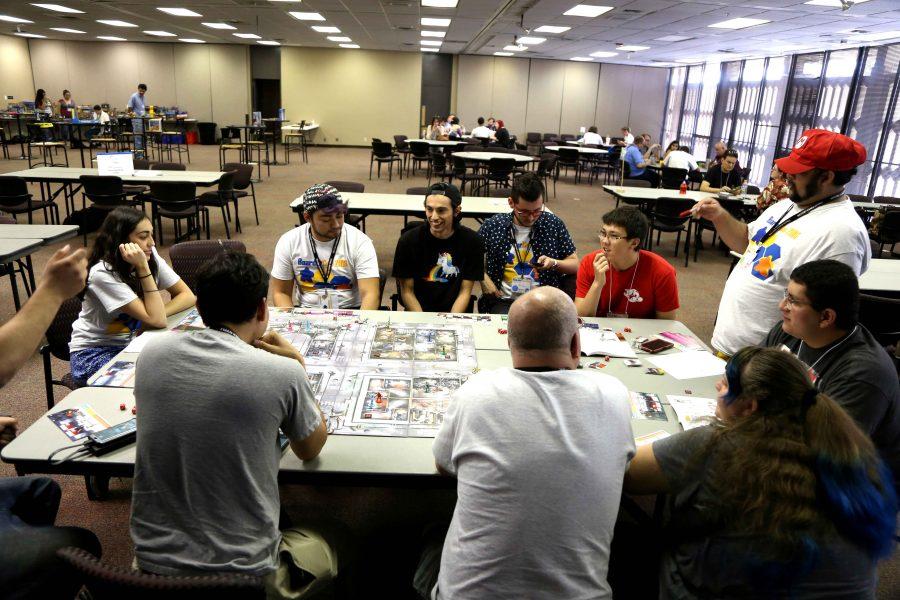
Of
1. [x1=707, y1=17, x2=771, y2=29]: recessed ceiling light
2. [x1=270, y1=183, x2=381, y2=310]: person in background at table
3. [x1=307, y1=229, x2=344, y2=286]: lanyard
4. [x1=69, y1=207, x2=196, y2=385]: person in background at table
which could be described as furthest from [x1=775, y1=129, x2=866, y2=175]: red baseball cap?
[x1=707, y1=17, x2=771, y2=29]: recessed ceiling light

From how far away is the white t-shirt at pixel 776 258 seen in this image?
2.42 m

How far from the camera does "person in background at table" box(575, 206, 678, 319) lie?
2.91 metres

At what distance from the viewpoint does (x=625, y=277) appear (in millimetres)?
3053

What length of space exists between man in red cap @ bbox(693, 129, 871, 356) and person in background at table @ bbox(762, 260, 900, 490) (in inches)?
22.9

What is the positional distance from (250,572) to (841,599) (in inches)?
53.2

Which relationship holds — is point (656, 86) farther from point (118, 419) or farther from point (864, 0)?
point (118, 419)

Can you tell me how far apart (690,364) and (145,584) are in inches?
82.9

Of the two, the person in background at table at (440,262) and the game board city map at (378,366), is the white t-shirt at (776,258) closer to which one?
the game board city map at (378,366)

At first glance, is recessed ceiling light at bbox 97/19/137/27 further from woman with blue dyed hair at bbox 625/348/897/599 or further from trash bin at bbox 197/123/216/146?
woman with blue dyed hair at bbox 625/348/897/599

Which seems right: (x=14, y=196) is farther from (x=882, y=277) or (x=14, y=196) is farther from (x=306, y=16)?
(x=882, y=277)

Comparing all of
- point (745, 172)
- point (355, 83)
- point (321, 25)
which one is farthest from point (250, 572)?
point (355, 83)

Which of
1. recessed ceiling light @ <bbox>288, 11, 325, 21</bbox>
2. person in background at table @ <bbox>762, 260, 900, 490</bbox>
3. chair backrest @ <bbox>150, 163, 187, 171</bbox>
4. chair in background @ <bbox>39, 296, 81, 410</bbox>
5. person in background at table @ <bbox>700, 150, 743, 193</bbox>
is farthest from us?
recessed ceiling light @ <bbox>288, 11, 325, 21</bbox>

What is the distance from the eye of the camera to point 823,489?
117 centimetres

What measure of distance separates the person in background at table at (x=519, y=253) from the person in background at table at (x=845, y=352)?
66.5 inches
